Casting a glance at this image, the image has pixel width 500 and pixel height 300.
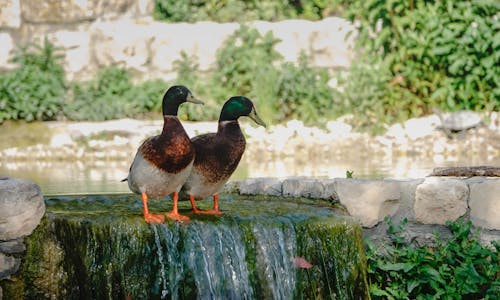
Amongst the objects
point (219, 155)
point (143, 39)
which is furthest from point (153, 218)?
point (143, 39)

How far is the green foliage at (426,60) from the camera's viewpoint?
944 cm

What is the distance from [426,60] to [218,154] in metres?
6.19

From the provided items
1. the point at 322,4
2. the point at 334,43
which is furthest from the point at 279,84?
the point at 322,4

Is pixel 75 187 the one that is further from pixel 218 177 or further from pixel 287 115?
pixel 287 115

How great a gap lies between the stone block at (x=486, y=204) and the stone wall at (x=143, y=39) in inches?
263

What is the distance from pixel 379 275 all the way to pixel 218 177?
95 cm

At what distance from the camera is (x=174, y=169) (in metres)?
3.74

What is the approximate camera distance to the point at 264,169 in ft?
26.1

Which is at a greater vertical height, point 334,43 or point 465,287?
point 334,43

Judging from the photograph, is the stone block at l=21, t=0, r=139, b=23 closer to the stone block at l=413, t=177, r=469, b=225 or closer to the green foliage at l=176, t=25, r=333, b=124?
the green foliage at l=176, t=25, r=333, b=124

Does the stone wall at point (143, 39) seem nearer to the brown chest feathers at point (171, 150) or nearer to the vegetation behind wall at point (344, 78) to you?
the vegetation behind wall at point (344, 78)

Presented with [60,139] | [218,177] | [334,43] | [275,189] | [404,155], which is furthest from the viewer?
[334,43]

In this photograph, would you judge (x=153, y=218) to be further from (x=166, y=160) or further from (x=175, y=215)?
(x=166, y=160)

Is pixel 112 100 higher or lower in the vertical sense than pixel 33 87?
lower
